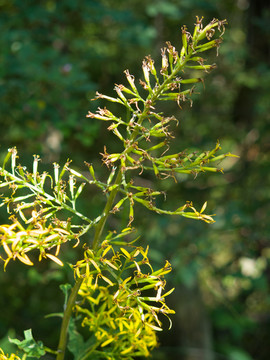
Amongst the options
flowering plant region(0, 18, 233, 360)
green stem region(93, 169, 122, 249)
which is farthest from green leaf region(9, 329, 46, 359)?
green stem region(93, 169, 122, 249)

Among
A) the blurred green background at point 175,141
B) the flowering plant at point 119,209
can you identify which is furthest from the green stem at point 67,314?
the blurred green background at point 175,141

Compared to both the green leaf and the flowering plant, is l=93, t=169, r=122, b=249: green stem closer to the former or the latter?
the flowering plant

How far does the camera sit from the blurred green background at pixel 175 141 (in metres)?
2.88

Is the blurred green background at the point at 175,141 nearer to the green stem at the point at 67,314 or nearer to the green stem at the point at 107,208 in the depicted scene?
the green stem at the point at 67,314

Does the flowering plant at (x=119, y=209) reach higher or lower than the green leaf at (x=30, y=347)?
higher

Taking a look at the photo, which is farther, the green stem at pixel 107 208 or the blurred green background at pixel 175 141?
the blurred green background at pixel 175 141

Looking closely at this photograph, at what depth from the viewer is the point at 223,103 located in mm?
5488

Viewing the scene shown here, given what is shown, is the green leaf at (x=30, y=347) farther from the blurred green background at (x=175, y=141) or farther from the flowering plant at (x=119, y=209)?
the blurred green background at (x=175, y=141)

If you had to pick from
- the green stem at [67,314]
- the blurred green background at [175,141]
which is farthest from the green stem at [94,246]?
the blurred green background at [175,141]

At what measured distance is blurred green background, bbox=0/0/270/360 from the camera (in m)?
2.88

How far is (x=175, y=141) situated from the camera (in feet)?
15.6

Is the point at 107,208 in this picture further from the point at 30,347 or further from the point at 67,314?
the point at 30,347

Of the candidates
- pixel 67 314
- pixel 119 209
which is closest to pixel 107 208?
pixel 119 209

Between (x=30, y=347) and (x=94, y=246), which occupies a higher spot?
(x=94, y=246)
